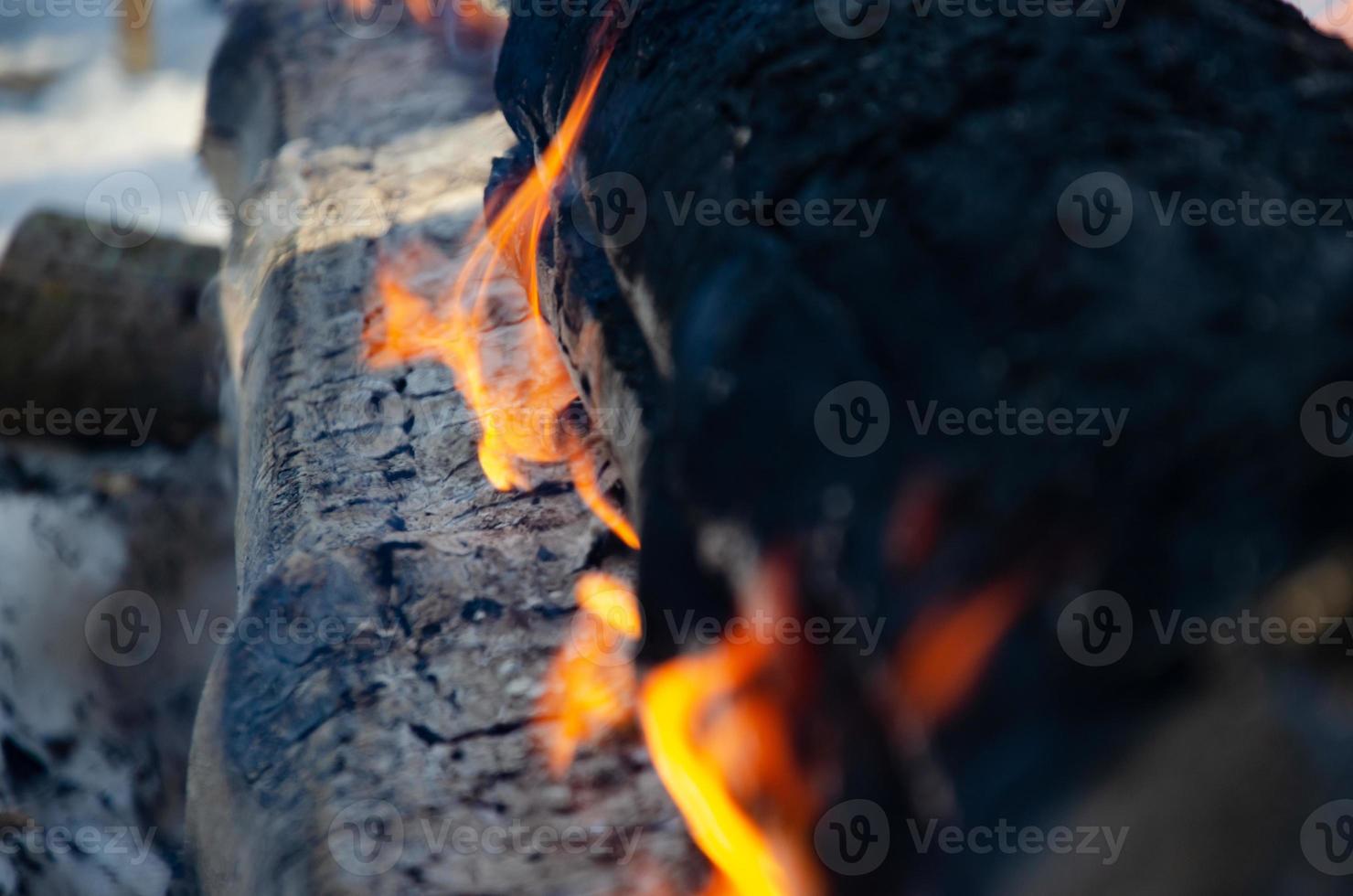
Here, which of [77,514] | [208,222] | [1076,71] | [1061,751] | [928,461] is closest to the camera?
[1061,751]

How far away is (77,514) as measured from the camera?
2.93 meters

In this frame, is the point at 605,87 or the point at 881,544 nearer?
the point at 881,544

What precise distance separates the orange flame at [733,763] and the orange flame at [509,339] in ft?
1.65

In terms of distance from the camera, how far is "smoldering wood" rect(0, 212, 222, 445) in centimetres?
331

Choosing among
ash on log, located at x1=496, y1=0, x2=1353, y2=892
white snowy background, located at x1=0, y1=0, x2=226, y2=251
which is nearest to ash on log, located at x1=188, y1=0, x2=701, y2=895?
ash on log, located at x1=496, y1=0, x2=1353, y2=892

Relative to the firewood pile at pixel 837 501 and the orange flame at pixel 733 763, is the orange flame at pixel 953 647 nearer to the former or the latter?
the firewood pile at pixel 837 501

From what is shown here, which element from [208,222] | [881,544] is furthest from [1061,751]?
[208,222]

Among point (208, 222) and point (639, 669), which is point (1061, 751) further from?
point (208, 222)

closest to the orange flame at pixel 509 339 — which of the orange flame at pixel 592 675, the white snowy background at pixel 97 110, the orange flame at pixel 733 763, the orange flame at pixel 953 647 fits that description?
the orange flame at pixel 592 675

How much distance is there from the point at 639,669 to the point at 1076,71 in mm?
836

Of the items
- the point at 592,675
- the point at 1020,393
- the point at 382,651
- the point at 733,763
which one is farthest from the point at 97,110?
the point at 1020,393

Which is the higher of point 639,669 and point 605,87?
point 605,87

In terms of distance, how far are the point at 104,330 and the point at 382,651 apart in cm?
215

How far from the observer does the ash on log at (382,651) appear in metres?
1.47
